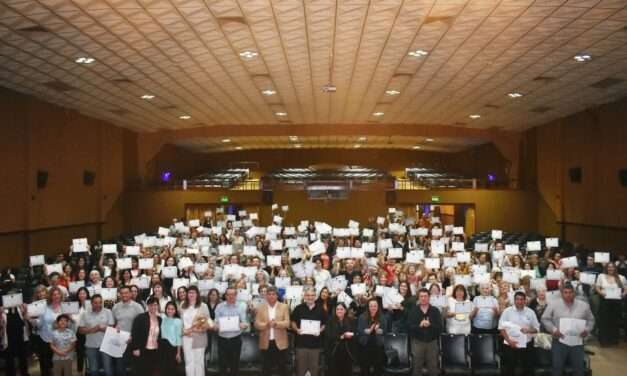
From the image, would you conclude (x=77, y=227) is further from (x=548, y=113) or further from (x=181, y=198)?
(x=548, y=113)

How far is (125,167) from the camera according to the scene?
32.9 metres

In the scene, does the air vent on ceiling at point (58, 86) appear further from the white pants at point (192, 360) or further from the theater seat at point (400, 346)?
the theater seat at point (400, 346)

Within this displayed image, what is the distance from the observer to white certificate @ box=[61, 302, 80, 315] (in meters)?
11.1

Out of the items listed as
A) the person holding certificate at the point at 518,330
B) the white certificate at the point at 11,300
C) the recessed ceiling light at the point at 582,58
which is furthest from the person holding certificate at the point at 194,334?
the recessed ceiling light at the point at 582,58

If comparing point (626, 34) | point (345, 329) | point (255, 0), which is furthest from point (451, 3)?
point (345, 329)

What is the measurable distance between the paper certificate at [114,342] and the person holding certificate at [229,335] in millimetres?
1375

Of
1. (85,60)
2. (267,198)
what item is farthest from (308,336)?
(267,198)

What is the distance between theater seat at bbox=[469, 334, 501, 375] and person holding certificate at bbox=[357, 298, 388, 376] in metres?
1.41

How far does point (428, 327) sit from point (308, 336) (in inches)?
70.1

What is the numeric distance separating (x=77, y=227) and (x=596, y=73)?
18965mm

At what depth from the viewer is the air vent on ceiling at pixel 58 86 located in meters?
19.7

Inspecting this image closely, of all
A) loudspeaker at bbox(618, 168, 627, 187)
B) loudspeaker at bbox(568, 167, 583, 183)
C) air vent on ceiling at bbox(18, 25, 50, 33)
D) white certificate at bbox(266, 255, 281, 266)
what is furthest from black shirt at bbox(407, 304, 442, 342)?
loudspeaker at bbox(568, 167, 583, 183)

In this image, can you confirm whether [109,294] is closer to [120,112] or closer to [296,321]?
[296,321]

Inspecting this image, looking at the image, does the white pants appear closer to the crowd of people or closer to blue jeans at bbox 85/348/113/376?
the crowd of people
